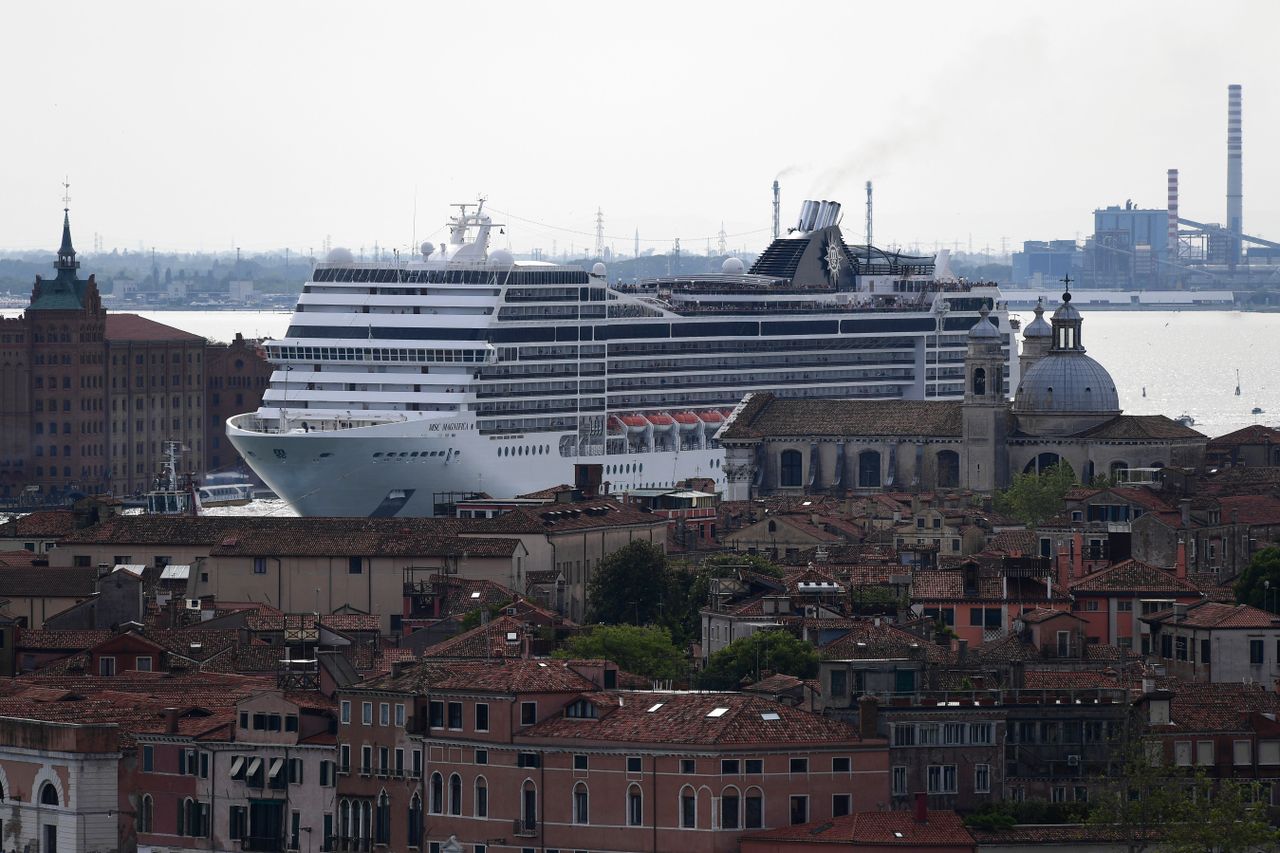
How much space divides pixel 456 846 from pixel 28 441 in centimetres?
12648

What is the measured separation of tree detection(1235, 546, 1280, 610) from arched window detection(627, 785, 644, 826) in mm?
23170

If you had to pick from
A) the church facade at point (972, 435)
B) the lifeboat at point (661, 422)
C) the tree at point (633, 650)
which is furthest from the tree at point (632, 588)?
the lifeboat at point (661, 422)

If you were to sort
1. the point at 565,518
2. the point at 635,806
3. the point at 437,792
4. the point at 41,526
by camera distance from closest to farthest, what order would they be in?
the point at 635,806, the point at 437,792, the point at 565,518, the point at 41,526

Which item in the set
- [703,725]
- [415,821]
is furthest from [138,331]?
[703,725]

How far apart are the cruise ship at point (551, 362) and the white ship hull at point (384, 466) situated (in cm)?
7

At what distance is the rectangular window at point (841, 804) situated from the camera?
46938 mm

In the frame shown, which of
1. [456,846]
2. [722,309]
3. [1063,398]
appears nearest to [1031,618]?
[456,846]

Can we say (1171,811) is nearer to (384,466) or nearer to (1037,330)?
(384,466)

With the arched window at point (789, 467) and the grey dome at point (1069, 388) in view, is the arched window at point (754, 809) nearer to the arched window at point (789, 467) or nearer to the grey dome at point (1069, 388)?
the grey dome at point (1069, 388)

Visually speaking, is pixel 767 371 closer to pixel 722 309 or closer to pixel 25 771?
pixel 722 309

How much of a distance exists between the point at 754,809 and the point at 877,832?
59.6 inches

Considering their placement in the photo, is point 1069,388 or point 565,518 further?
point 1069,388

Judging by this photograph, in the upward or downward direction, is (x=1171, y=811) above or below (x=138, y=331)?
below

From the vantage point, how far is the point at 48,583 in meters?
73.2
